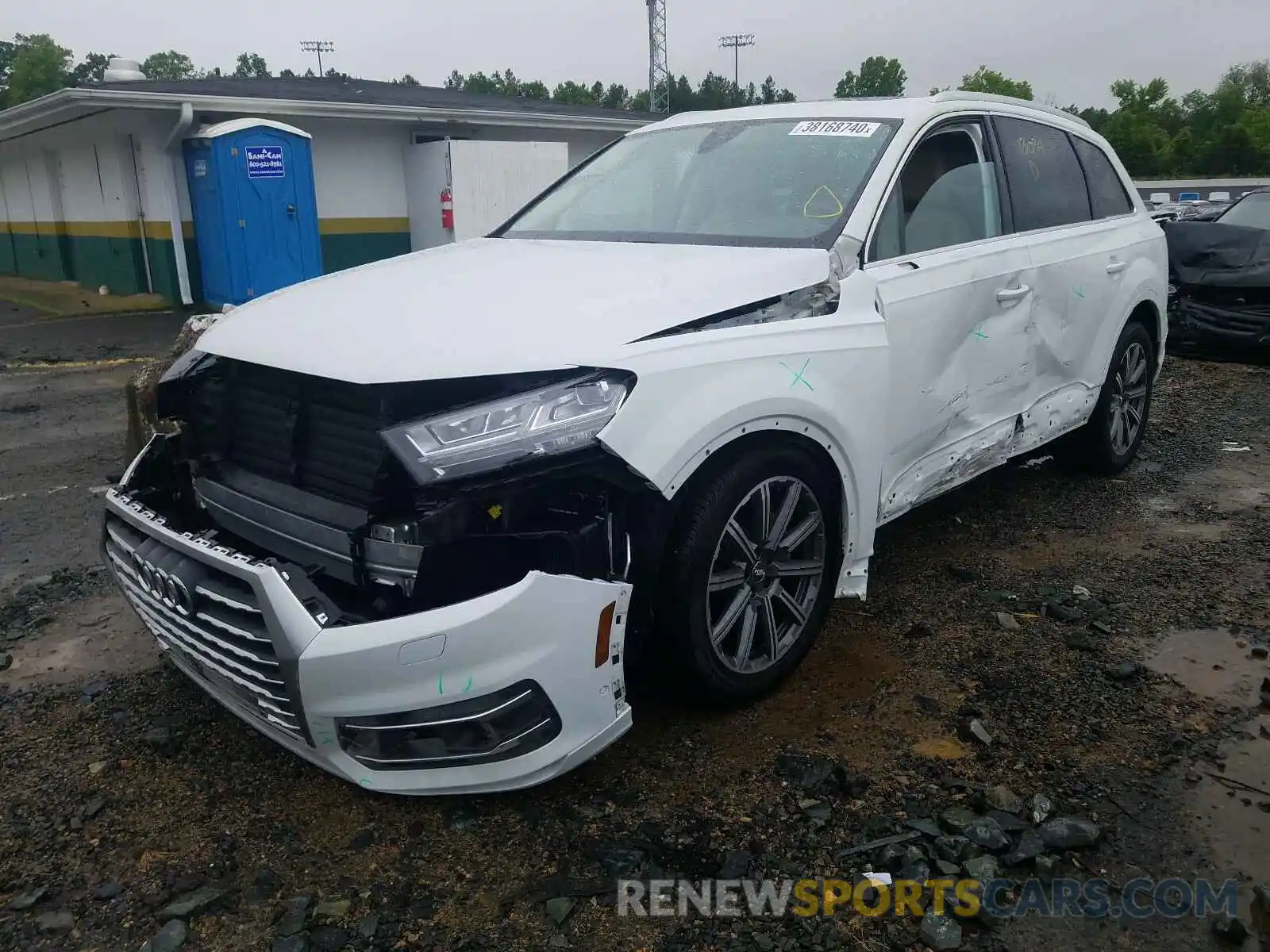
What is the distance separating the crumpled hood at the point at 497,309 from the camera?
2.55 meters

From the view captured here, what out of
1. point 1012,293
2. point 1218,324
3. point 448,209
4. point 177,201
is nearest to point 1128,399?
point 1012,293

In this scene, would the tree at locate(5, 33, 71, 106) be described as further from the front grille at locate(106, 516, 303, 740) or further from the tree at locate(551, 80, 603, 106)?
the front grille at locate(106, 516, 303, 740)

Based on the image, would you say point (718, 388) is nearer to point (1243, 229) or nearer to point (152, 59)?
point (1243, 229)

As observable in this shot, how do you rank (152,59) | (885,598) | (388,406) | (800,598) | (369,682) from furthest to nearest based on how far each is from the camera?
(152,59)
(885,598)
(800,598)
(388,406)
(369,682)

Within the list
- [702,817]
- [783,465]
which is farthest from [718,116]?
[702,817]

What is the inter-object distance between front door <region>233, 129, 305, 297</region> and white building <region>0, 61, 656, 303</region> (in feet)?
3.44

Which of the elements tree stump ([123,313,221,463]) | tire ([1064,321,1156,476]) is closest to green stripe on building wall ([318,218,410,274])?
tree stump ([123,313,221,463])

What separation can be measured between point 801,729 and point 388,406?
1579mm

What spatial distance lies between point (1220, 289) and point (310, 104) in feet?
38.5

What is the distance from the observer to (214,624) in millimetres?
2549

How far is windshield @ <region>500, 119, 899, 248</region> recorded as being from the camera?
3479mm

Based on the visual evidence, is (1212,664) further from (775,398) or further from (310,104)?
(310,104)

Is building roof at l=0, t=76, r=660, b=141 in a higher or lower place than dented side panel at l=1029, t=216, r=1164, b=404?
higher

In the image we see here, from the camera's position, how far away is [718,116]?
14.1 ft
